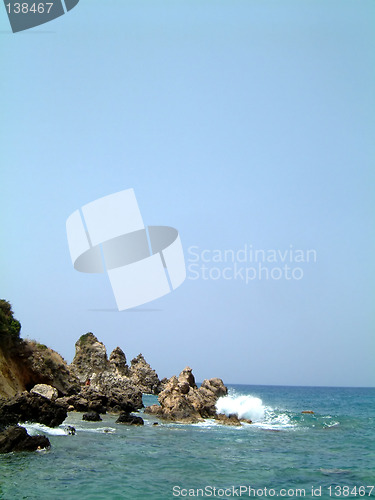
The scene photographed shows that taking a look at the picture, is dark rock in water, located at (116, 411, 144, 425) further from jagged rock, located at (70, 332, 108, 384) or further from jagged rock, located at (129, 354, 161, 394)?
jagged rock, located at (129, 354, 161, 394)

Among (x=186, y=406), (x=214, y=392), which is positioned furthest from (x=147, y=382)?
(x=186, y=406)

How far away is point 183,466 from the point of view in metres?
18.8

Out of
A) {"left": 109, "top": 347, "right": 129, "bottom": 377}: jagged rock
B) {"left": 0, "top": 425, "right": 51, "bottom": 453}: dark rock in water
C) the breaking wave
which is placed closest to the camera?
{"left": 0, "top": 425, "right": 51, "bottom": 453}: dark rock in water

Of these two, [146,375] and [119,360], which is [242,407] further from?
[146,375]

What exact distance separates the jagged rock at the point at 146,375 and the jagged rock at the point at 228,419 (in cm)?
5133

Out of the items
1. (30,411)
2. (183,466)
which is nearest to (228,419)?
(30,411)

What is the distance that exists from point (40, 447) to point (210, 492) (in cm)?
801

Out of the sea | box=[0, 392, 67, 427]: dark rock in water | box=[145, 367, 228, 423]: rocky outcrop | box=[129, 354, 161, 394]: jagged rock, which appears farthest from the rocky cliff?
box=[129, 354, 161, 394]: jagged rock

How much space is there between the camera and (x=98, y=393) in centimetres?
3878

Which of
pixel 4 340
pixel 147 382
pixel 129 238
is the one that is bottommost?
pixel 147 382

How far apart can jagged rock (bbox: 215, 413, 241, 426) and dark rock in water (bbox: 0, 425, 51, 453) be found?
758 inches

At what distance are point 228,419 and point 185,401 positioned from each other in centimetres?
367

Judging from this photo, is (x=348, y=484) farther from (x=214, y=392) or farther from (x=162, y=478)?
(x=214, y=392)

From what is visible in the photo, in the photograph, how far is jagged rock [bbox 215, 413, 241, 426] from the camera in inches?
1410
